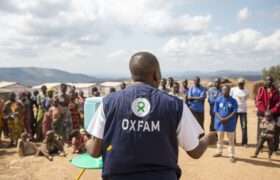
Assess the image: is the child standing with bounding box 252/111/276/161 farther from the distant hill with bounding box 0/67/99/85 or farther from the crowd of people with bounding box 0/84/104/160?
the distant hill with bounding box 0/67/99/85

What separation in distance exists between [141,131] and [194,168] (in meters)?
5.25

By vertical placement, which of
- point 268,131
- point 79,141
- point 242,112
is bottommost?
point 79,141

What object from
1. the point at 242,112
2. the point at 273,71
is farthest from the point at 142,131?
the point at 273,71

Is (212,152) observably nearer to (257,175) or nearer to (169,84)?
(257,175)

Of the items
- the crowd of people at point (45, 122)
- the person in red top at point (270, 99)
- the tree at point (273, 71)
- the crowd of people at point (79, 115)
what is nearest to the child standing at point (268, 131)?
the crowd of people at point (79, 115)

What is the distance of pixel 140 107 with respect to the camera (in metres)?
1.87

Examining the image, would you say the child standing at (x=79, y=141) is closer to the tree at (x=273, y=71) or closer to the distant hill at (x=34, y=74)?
the tree at (x=273, y=71)

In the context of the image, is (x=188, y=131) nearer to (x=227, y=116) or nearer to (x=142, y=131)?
(x=142, y=131)

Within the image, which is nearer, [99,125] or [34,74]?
[99,125]

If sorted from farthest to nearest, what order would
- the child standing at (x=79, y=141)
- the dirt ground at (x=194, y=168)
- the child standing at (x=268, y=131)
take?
the child standing at (x=79, y=141)
the child standing at (x=268, y=131)
the dirt ground at (x=194, y=168)

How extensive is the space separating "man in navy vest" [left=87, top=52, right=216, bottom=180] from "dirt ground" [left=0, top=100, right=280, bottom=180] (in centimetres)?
452

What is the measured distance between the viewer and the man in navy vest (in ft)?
6.09

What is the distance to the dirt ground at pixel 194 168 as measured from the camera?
20.8 feet

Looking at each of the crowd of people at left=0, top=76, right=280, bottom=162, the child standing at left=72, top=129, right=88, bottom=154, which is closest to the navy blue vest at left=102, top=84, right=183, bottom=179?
the crowd of people at left=0, top=76, right=280, bottom=162
